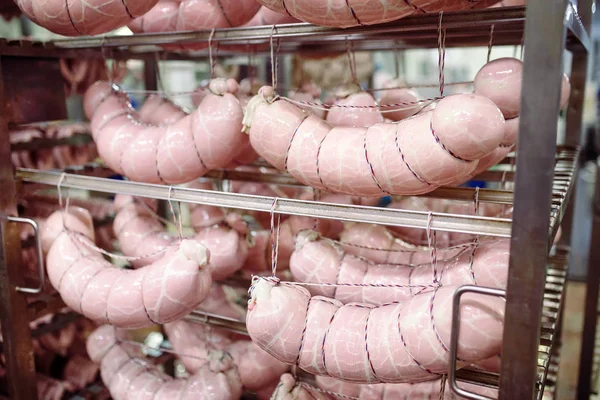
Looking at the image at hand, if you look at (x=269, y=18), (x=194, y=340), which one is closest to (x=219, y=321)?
(x=194, y=340)

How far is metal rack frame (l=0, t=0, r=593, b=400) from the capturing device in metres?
0.76

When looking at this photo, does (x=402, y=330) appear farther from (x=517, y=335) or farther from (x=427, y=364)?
(x=517, y=335)

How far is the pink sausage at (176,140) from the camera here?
1.22 m

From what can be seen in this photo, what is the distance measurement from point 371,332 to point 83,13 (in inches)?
36.9

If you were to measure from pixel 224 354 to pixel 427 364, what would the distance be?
0.61 m

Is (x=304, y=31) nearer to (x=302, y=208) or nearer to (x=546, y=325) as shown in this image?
(x=302, y=208)

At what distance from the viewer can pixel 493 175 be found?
1.62m

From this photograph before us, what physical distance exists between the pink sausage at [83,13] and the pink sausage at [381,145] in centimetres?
36

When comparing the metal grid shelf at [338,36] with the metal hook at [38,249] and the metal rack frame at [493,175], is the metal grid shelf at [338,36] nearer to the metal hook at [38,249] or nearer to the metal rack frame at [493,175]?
the metal rack frame at [493,175]

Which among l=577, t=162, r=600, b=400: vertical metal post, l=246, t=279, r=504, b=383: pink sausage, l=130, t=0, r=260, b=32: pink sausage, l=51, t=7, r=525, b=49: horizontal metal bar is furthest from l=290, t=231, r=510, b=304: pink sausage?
l=577, t=162, r=600, b=400: vertical metal post

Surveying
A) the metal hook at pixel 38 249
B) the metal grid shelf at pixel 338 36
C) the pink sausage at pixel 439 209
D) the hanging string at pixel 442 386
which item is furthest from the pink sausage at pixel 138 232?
the hanging string at pixel 442 386

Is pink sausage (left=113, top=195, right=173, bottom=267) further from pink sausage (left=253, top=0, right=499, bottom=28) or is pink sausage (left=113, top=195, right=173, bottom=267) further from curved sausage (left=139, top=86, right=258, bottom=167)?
pink sausage (left=253, top=0, right=499, bottom=28)

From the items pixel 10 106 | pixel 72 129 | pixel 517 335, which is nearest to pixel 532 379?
pixel 517 335

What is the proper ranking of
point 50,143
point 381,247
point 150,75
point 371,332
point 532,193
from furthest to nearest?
1. point 150,75
2. point 50,143
3. point 381,247
4. point 371,332
5. point 532,193
